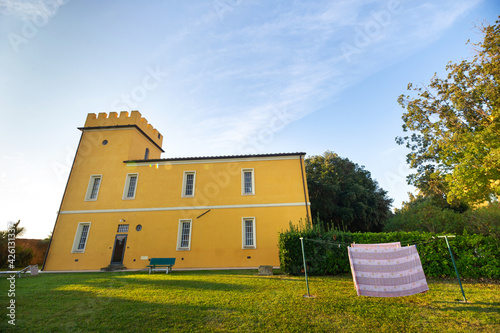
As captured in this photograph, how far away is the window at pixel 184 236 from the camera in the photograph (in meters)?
13.9

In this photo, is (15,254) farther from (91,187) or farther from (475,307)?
(475,307)

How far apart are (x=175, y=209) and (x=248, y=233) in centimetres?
517

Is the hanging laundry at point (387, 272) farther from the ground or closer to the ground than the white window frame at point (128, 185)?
closer to the ground

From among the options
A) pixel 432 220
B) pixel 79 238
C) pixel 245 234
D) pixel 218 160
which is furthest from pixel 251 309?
pixel 432 220

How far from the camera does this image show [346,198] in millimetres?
22000

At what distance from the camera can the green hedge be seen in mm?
8016

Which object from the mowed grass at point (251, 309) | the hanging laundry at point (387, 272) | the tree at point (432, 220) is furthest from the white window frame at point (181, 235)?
the tree at point (432, 220)

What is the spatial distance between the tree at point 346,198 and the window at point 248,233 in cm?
996

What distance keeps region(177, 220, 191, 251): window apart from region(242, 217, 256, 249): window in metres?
3.54

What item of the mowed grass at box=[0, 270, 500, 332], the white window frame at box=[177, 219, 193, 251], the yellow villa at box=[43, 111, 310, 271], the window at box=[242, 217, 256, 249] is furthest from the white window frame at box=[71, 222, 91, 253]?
the window at box=[242, 217, 256, 249]

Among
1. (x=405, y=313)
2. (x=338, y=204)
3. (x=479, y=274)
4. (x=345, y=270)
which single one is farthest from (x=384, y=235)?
(x=338, y=204)

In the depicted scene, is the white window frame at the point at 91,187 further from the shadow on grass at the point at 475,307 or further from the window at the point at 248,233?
the shadow on grass at the point at 475,307

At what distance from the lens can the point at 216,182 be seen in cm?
1533

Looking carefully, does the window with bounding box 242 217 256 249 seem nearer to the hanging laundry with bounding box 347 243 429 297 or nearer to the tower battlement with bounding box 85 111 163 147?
the hanging laundry with bounding box 347 243 429 297
